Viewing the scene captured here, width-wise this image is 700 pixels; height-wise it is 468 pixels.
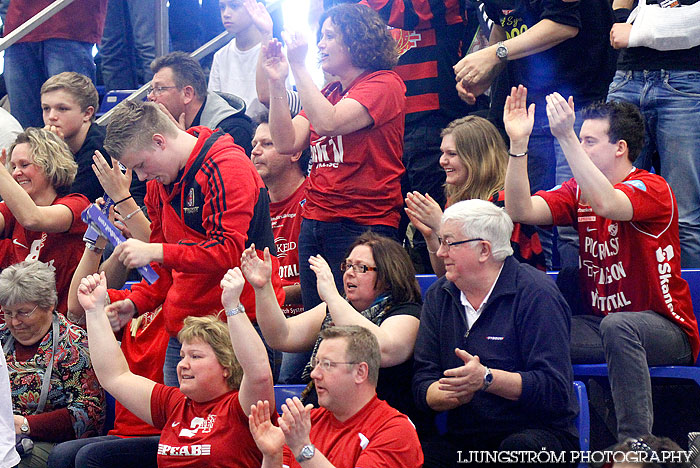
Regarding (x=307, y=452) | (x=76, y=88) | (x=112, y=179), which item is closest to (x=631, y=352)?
(x=307, y=452)

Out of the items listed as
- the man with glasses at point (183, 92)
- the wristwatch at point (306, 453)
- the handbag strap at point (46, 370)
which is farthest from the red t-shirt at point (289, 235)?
the wristwatch at point (306, 453)

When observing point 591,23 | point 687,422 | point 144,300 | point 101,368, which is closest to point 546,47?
point 591,23

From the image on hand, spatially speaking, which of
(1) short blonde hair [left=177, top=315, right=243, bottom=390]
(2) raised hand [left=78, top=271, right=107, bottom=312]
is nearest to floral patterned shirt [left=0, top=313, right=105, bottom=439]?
(2) raised hand [left=78, top=271, right=107, bottom=312]

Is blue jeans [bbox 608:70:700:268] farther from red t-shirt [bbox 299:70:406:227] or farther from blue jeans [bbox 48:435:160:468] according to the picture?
blue jeans [bbox 48:435:160:468]

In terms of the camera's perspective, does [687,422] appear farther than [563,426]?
Yes

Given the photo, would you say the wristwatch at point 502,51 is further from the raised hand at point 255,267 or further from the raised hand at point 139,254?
the raised hand at point 139,254

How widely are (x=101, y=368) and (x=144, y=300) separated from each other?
0.47 metres

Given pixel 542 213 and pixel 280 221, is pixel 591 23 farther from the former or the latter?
pixel 280 221

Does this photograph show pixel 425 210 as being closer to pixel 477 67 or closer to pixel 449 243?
pixel 449 243

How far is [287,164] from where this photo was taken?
17.1ft

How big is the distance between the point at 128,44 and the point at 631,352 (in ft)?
15.3

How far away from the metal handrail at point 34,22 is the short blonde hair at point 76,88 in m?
0.88

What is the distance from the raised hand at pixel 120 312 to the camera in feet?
14.0

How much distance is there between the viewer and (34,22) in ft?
19.7
